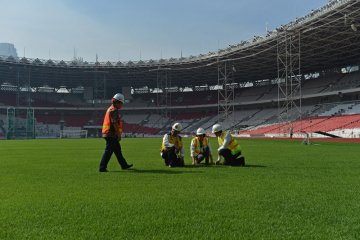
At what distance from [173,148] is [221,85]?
64.2m

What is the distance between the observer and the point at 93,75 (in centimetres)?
7288

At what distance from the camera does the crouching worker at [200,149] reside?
10.5 m

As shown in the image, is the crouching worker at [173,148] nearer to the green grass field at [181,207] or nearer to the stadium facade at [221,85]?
the green grass field at [181,207]

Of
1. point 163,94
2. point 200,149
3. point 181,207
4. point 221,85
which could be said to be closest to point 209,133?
point 221,85

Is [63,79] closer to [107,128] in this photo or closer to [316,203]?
[107,128]

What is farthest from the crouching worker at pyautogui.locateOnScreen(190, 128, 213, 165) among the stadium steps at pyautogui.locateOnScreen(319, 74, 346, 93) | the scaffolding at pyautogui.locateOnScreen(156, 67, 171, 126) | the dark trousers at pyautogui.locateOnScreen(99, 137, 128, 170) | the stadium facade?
the scaffolding at pyautogui.locateOnScreen(156, 67, 171, 126)

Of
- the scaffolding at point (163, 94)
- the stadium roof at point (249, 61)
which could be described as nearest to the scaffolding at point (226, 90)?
the stadium roof at point (249, 61)

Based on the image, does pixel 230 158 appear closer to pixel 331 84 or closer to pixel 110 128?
pixel 110 128

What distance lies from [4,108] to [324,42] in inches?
2266

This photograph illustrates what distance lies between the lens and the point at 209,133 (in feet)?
194

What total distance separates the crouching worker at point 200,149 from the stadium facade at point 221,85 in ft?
96.5

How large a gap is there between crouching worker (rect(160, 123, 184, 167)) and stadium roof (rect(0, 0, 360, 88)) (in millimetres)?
29223

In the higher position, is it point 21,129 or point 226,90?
point 226,90

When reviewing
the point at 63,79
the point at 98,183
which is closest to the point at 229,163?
the point at 98,183
